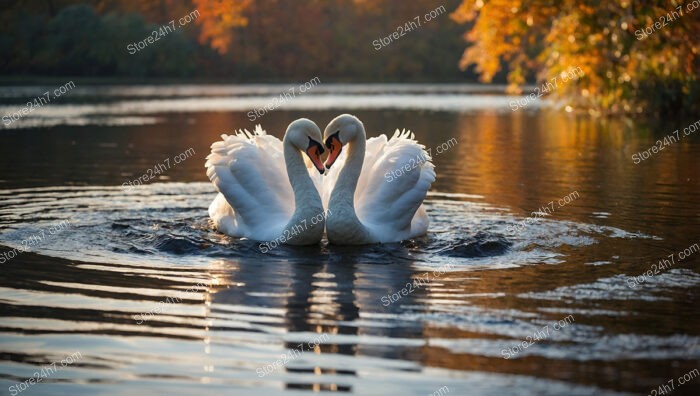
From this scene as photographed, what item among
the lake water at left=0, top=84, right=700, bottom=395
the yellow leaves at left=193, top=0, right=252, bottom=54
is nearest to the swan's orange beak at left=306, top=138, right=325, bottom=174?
the lake water at left=0, top=84, right=700, bottom=395

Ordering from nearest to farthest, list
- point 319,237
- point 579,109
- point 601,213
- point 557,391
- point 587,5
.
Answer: point 557,391 → point 319,237 → point 601,213 → point 587,5 → point 579,109

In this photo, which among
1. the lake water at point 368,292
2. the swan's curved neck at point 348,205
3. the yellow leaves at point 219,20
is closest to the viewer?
the lake water at point 368,292

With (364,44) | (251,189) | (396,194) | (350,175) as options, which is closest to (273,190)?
(251,189)

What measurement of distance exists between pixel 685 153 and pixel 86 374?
15901mm

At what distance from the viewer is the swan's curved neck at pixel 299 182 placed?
34.6 feet

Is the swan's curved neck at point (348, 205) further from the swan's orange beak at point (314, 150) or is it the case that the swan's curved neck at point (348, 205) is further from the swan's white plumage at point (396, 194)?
the swan's orange beak at point (314, 150)

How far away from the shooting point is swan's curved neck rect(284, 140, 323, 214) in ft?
34.6

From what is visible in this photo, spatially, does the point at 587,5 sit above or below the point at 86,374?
above

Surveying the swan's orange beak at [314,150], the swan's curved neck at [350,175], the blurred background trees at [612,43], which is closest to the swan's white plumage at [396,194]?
the swan's curved neck at [350,175]

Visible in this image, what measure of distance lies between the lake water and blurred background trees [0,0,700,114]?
408 inches

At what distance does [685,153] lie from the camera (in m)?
19.6

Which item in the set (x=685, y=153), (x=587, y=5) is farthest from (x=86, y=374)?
(x=587, y=5)

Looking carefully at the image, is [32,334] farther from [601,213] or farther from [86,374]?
[601,213]

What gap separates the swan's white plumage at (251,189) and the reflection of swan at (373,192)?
0.61m
